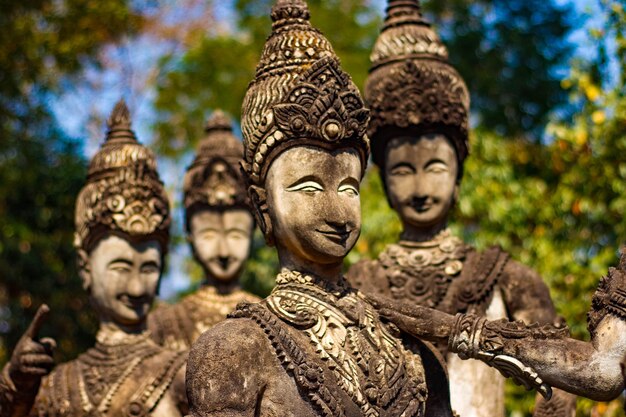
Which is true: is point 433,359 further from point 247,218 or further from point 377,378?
point 247,218

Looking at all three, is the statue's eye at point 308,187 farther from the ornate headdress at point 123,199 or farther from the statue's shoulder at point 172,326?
the statue's shoulder at point 172,326

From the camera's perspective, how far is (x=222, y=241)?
11203mm

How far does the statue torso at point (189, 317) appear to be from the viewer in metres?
10.7

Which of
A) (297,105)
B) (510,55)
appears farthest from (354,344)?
(510,55)

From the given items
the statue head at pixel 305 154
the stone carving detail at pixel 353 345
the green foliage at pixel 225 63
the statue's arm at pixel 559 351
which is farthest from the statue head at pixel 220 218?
the green foliage at pixel 225 63

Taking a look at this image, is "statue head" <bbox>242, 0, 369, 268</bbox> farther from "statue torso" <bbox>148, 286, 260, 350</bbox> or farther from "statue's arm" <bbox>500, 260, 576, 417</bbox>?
"statue torso" <bbox>148, 286, 260, 350</bbox>

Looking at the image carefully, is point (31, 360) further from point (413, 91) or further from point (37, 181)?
point (37, 181)

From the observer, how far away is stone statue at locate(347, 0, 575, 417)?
8234 millimetres

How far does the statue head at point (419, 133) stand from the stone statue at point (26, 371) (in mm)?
2325

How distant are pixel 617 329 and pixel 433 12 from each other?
618 inches

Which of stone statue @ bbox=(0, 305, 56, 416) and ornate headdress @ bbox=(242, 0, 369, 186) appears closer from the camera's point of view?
ornate headdress @ bbox=(242, 0, 369, 186)

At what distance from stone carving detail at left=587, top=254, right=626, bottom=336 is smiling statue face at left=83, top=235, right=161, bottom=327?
3.75m

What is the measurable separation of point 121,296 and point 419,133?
2251mm

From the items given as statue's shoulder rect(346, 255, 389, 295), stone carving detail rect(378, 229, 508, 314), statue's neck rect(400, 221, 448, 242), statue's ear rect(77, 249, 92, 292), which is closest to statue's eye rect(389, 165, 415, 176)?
statue's neck rect(400, 221, 448, 242)
